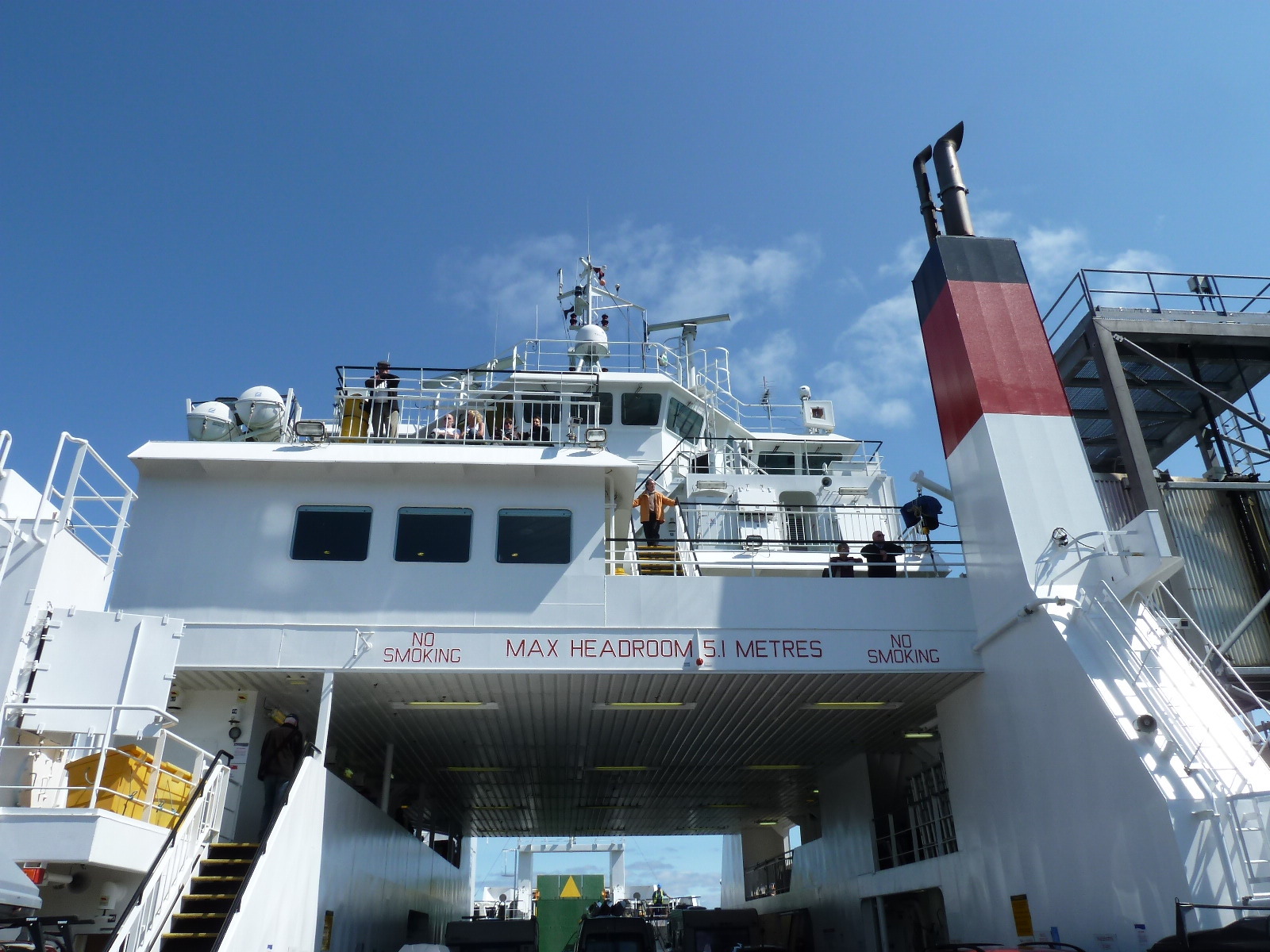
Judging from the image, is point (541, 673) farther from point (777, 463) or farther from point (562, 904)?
point (562, 904)

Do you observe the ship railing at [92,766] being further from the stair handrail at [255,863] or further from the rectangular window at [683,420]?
the rectangular window at [683,420]

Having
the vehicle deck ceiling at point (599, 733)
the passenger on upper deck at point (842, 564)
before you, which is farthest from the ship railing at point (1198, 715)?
the passenger on upper deck at point (842, 564)

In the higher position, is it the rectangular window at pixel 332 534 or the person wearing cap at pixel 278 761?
the rectangular window at pixel 332 534

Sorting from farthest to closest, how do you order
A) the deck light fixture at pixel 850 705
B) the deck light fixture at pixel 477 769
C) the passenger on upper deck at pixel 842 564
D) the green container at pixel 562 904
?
1. the green container at pixel 562 904
2. the deck light fixture at pixel 477 769
3. the deck light fixture at pixel 850 705
4. the passenger on upper deck at pixel 842 564

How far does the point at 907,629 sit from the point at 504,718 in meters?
6.49

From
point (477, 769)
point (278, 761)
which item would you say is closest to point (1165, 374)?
point (278, 761)

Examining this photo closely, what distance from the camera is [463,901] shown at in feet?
87.5

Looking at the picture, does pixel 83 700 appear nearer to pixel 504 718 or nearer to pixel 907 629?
pixel 504 718

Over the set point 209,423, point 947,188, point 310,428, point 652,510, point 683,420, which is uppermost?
point 683,420

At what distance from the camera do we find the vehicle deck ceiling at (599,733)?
1266 centimetres

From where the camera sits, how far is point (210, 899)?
30.5ft

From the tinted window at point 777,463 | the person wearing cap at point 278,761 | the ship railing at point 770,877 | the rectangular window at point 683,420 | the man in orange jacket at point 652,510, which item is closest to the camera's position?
the person wearing cap at point 278,761

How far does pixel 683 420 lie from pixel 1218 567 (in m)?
13.4

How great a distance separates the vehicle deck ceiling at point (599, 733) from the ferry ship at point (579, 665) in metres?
0.13
